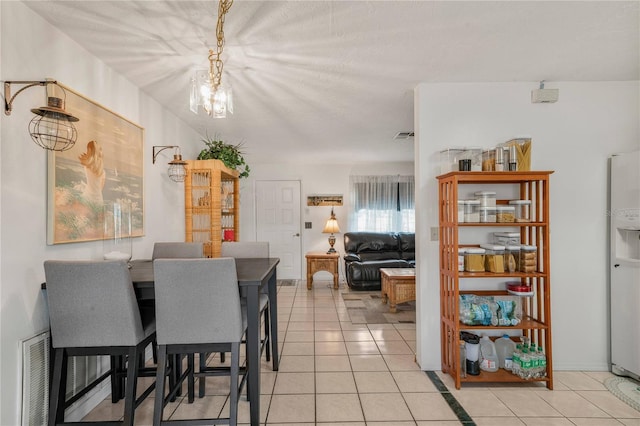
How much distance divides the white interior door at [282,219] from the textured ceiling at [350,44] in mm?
3244

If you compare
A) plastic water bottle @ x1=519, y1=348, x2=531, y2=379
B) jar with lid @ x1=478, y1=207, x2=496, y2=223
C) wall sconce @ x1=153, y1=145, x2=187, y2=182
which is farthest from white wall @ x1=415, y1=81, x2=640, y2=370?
wall sconce @ x1=153, y1=145, x2=187, y2=182

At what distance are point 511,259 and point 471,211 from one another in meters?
0.46

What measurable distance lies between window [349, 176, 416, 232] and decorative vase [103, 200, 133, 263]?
14.3ft

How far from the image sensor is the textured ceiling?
1.75 metres

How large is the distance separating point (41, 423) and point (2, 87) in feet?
5.65

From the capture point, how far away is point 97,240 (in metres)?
2.25

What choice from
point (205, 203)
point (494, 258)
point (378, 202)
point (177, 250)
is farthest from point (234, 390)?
point (378, 202)

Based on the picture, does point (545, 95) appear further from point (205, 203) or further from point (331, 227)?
point (331, 227)

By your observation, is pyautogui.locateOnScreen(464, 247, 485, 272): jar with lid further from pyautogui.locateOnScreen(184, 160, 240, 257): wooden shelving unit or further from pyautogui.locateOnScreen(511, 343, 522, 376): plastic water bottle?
pyautogui.locateOnScreen(184, 160, 240, 257): wooden shelving unit

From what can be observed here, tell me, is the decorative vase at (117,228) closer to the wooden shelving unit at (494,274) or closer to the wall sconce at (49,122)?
the wall sconce at (49,122)

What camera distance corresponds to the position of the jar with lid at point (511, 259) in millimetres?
2475

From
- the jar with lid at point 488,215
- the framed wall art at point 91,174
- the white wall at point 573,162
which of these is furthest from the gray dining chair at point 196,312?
the jar with lid at point 488,215

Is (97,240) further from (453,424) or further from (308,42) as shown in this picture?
(453,424)

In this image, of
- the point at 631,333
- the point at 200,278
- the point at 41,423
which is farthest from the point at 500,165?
the point at 41,423
